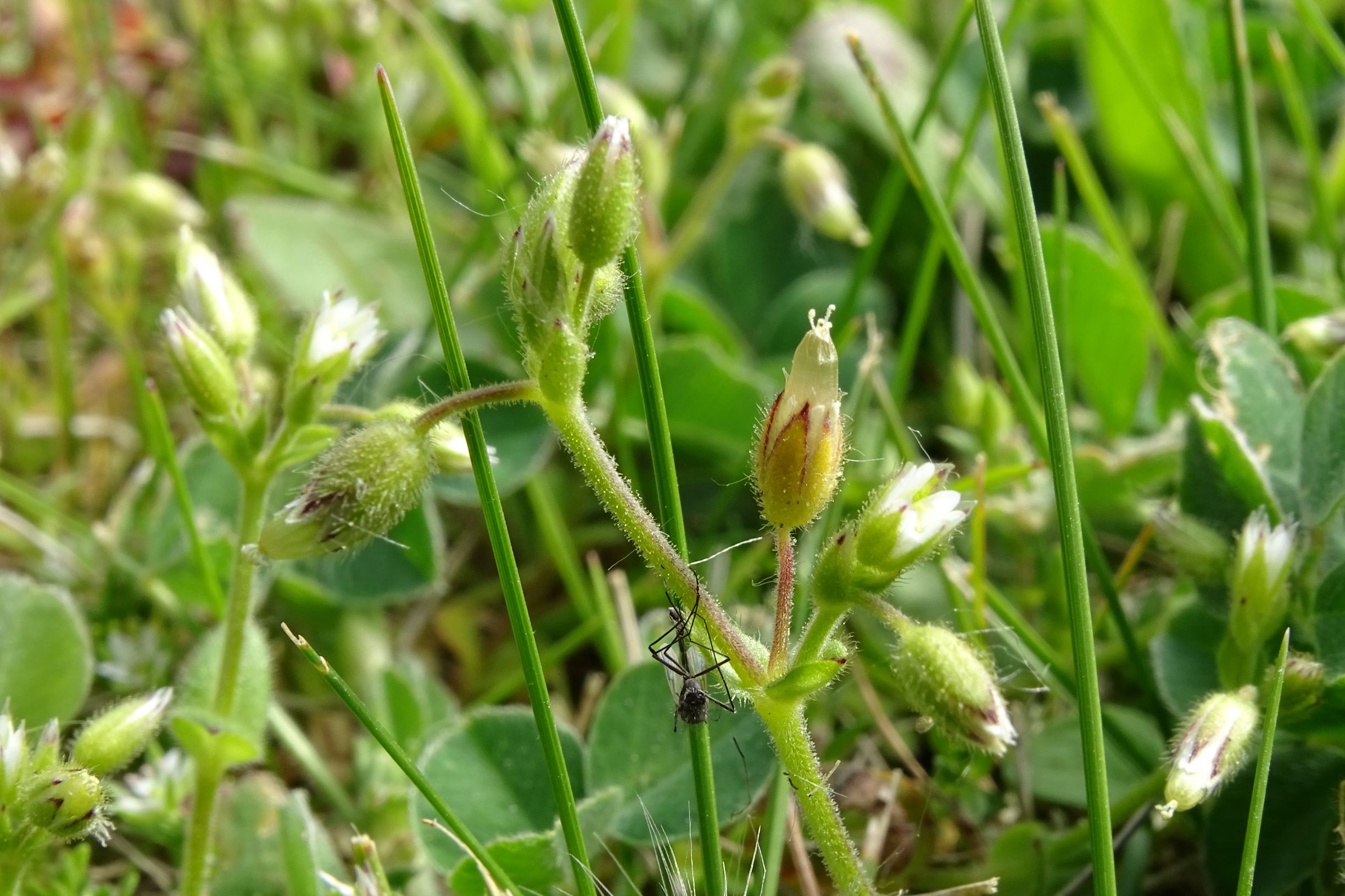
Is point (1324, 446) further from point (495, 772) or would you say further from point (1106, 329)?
point (495, 772)

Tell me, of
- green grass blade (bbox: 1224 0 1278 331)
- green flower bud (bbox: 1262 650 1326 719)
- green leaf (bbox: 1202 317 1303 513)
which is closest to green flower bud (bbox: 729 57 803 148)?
green grass blade (bbox: 1224 0 1278 331)

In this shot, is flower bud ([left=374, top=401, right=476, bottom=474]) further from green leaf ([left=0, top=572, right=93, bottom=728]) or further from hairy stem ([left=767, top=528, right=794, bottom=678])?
green leaf ([left=0, top=572, right=93, bottom=728])

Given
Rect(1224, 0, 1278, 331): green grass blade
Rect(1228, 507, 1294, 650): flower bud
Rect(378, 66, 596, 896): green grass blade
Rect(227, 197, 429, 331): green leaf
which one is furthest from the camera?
Rect(227, 197, 429, 331): green leaf

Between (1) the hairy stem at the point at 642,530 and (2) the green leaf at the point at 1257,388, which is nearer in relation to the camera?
(1) the hairy stem at the point at 642,530

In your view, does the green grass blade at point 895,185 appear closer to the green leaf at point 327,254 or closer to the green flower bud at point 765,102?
the green flower bud at point 765,102

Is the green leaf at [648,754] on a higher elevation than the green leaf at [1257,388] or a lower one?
lower

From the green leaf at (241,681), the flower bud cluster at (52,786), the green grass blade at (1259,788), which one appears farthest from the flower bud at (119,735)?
the green grass blade at (1259,788)
